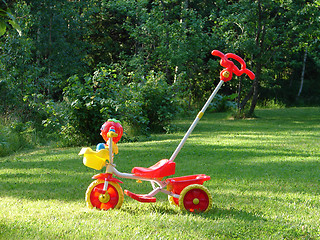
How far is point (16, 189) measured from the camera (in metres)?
5.71

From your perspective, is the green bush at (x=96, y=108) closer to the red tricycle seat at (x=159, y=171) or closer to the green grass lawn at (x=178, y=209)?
the green grass lawn at (x=178, y=209)

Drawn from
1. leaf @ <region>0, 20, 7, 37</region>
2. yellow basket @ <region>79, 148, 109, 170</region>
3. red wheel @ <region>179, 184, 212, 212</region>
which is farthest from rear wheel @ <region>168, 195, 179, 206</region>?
leaf @ <region>0, 20, 7, 37</region>

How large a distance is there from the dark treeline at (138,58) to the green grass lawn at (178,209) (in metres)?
2.32

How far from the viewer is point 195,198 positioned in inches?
176

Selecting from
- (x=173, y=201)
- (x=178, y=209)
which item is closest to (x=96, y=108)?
(x=173, y=201)

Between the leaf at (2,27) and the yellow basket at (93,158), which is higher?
the leaf at (2,27)

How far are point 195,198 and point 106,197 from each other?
37.8 inches

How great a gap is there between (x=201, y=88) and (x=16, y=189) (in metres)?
16.5

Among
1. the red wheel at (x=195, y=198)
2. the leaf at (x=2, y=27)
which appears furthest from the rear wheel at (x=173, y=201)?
the leaf at (x=2, y=27)

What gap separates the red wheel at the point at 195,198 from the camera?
447cm

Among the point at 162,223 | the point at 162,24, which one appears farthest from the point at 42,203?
the point at 162,24

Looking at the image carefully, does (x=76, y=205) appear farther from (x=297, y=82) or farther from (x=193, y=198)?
(x=297, y=82)

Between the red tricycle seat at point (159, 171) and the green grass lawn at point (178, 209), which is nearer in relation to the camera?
the green grass lawn at point (178, 209)

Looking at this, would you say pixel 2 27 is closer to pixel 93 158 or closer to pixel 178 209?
pixel 93 158
